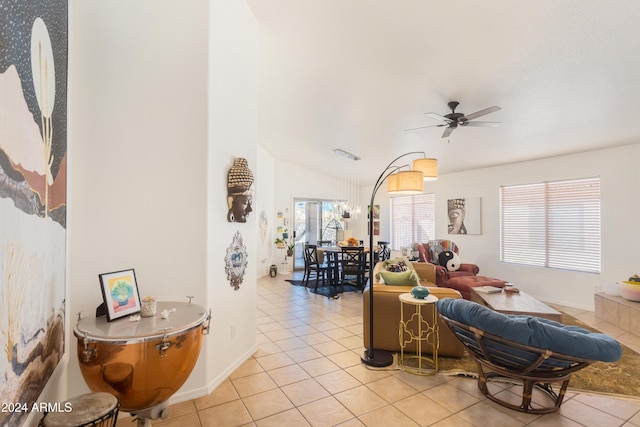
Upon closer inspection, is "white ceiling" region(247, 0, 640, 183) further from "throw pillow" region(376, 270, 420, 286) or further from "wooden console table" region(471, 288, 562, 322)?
"wooden console table" region(471, 288, 562, 322)

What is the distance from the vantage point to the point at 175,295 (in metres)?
2.39

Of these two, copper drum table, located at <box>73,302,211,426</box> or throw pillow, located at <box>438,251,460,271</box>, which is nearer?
copper drum table, located at <box>73,302,211,426</box>

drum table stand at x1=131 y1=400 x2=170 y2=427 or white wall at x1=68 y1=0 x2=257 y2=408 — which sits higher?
white wall at x1=68 y1=0 x2=257 y2=408

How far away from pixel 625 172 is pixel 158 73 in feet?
20.2

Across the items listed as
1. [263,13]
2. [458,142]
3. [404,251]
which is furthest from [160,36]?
[404,251]

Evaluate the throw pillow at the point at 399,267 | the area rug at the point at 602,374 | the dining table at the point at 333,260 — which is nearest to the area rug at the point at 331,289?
the dining table at the point at 333,260

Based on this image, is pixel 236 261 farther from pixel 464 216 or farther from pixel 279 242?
pixel 464 216

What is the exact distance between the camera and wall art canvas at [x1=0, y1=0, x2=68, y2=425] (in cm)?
105

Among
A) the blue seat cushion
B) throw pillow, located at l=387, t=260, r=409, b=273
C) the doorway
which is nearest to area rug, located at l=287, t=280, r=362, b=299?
throw pillow, located at l=387, t=260, r=409, b=273

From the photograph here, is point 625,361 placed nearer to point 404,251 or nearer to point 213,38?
point 404,251

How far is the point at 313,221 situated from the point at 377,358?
628cm

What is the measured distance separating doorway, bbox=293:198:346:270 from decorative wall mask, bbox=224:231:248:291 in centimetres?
581

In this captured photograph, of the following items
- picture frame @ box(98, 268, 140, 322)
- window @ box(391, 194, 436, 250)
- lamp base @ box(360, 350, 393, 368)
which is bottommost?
lamp base @ box(360, 350, 393, 368)

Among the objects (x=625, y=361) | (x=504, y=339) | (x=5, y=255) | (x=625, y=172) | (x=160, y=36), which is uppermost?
(x=160, y=36)
